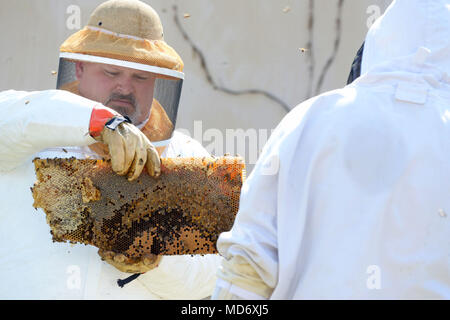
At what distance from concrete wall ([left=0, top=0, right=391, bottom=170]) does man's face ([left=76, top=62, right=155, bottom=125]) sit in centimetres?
175

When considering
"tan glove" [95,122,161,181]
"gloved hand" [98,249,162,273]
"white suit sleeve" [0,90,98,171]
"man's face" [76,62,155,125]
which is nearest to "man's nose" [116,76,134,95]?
"man's face" [76,62,155,125]

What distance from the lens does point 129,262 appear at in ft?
6.23

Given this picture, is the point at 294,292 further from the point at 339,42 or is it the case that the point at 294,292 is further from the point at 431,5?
the point at 339,42

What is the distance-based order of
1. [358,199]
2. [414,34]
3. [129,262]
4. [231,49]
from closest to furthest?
[358,199], [414,34], [129,262], [231,49]

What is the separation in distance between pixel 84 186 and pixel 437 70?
104cm

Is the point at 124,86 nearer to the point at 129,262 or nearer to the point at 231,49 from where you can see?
the point at 129,262

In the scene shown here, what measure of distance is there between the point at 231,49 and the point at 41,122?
2.59 metres

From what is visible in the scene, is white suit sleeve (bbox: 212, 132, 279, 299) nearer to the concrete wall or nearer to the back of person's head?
the back of person's head

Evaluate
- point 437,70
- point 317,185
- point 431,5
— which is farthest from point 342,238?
point 431,5

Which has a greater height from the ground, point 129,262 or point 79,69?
point 79,69

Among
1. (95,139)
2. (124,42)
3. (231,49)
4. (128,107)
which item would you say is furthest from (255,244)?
(231,49)

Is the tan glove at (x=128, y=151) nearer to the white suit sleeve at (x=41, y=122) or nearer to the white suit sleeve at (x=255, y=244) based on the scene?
the white suit sleeve at (x=41, y=122)

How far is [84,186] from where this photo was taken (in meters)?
1.87

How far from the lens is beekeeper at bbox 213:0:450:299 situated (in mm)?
1315
